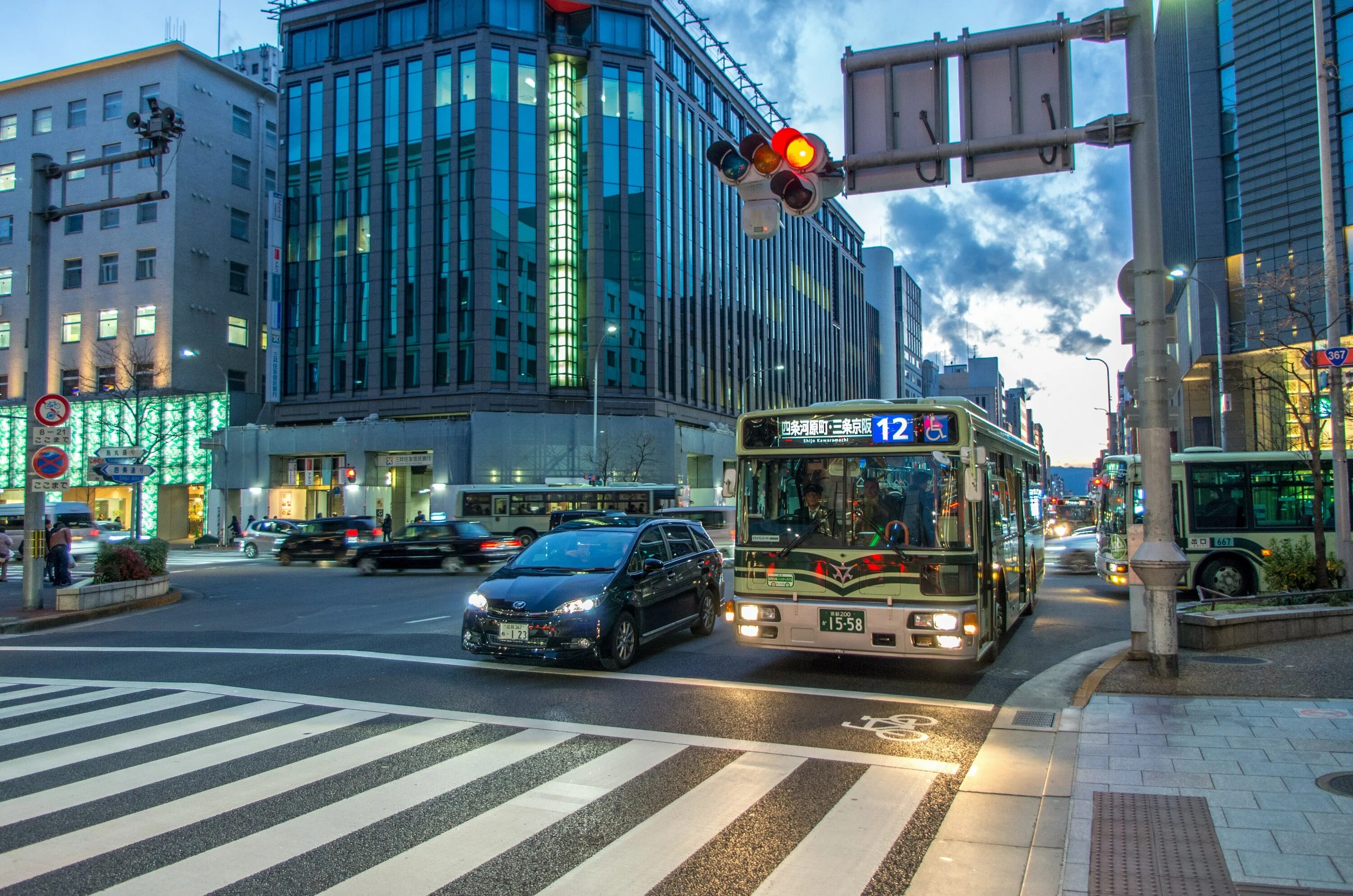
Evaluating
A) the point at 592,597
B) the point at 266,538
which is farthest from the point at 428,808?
the point at 266,538

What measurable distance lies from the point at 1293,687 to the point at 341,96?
57915mm

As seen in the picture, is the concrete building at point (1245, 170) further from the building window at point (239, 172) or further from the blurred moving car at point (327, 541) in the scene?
the building window at point (239, 172)

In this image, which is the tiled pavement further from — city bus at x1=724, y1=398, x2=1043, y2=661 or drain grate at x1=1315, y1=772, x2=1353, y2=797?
city bus at x1=724, y1=398, x2=1043, y2=661

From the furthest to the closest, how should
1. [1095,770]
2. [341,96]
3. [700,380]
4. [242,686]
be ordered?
[700,380]
[341,96]
[242,686]
[1095,770]

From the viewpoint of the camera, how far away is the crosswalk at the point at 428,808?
4.49 m

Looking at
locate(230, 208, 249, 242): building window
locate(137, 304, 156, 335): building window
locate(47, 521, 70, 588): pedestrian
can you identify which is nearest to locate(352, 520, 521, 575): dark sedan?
locate(47, 521, 70, 588): pedestrian

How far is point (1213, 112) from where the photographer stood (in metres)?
42.5

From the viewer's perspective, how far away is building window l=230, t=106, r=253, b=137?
194 ft

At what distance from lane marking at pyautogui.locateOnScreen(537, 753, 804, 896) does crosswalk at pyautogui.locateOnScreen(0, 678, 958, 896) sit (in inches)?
0.6

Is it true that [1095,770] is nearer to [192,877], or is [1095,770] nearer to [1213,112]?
[192,877]

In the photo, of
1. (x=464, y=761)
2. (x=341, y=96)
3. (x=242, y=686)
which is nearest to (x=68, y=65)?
(x=341, y=96)

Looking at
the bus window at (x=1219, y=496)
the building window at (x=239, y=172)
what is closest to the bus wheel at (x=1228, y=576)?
the bus window at (x=1219, y=496)

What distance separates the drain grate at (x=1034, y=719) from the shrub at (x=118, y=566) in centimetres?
1685

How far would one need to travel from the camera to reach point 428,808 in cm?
553
